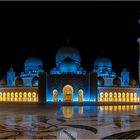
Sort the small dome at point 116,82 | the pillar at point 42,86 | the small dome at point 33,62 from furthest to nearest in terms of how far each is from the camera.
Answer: the small dome at point 33,62 < the small dome at point 116,82 < the pillar at point 42,86

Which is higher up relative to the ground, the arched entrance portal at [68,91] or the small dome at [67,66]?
the small dome at [67,66]

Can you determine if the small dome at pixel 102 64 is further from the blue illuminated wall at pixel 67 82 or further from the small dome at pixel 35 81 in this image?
the small dome at pixel 35 81

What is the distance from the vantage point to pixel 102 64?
37.0 meters

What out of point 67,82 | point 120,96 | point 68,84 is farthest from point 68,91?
point 120,96

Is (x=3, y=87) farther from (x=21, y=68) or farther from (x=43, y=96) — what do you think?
(x=21, y=68)

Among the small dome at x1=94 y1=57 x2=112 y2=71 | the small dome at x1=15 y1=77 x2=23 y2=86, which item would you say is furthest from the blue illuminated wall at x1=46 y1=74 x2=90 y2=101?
the small dome at x1=94 y1=57 x2=112 y2=71

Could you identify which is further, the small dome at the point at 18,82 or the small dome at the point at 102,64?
the small dome at the point at 102,64

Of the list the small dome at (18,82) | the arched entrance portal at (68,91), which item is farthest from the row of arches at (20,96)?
the arched entrance portal at (68,91)

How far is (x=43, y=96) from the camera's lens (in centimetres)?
3120

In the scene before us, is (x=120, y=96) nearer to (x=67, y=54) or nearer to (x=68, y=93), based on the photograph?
(x=68, y=93)

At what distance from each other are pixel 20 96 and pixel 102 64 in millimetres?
9931

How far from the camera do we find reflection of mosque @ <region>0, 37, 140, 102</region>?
31.3m

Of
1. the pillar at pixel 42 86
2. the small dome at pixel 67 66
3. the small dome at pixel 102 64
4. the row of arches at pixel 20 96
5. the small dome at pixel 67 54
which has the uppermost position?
the small dome at pixel 67 54

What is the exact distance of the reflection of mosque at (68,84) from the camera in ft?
103
